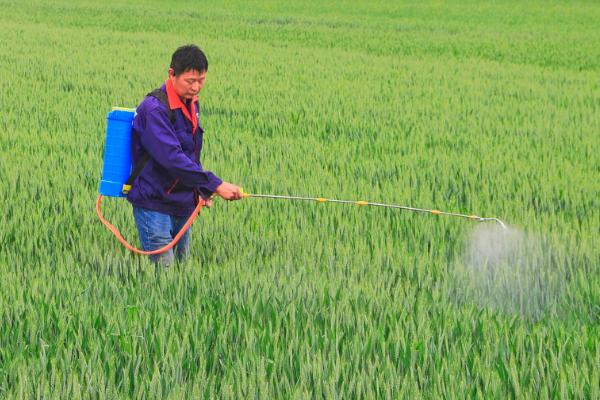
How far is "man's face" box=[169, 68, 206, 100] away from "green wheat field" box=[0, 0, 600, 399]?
0.79 m

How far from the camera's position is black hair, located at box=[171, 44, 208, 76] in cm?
416

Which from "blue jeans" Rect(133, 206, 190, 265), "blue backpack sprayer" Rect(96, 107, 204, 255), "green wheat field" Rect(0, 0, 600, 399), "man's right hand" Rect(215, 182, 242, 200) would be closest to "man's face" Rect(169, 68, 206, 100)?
"blue backpack sprayer" Rect(96, 107, 204, 255)

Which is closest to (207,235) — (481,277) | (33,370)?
(481,277)

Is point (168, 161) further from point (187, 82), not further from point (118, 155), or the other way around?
point (187, 82)

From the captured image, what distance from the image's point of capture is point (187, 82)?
4203 millimetres

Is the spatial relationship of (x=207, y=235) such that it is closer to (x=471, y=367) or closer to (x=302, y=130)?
(x=471, y=367)

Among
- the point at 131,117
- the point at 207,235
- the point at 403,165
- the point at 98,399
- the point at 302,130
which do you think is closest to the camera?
the point at 98,399

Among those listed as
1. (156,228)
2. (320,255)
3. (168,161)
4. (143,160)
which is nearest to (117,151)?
(143,160)

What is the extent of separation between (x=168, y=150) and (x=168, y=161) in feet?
0.16

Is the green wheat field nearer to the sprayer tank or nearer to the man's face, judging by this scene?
the sprayer tank

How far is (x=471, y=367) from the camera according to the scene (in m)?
3.19

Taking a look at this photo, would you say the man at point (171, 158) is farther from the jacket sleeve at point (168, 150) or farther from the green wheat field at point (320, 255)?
the green wheat field at point (320, 255)

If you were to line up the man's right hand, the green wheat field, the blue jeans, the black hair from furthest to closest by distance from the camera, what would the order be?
1. the blue jeans
2. the man's right hand
3. the black hair
4. the green wheat field

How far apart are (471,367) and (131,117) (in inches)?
75.5
